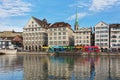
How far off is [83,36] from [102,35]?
35.1ft

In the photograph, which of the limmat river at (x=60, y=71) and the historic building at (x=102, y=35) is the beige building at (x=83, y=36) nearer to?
the historic building at (x=102, y=35)

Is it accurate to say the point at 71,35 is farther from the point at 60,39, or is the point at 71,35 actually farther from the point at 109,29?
the point at 109,29

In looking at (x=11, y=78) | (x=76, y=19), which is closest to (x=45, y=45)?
(x=76, y=19)

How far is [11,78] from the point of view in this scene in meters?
36.2

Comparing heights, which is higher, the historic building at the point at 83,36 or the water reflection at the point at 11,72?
the historic building at the point at 83,36

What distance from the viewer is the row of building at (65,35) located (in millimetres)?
128125

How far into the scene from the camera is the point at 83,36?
135 metres

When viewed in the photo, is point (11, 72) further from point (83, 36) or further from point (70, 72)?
point (83, 36)

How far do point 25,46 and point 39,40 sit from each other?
36.0 ft

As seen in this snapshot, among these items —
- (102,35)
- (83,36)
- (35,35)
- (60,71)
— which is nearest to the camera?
(60,71)

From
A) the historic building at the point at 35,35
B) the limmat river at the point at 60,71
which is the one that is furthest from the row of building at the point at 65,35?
the limmat river at the point at 60,71

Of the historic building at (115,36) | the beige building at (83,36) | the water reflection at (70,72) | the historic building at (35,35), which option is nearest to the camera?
the water reflection at (70,72)

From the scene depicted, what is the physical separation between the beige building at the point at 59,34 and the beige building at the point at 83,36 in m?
4.91

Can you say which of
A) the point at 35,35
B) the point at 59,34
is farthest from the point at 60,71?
the point at 35,35
